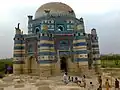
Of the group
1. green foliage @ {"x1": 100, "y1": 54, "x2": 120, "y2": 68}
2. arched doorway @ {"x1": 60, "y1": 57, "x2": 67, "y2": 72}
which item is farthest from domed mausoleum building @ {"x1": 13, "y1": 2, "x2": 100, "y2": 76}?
green foliage @ {"x1": 100, "y1": 54, "x2": 120, "y2": 68}

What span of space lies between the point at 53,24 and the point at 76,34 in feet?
12.1

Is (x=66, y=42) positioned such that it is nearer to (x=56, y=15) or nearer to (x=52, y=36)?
(x=52, y=36)

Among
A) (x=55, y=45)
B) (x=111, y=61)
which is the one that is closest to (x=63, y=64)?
(x=55, y=45)

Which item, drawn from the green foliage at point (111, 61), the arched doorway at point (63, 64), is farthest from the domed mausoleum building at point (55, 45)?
the green foliage at point (111, 61)

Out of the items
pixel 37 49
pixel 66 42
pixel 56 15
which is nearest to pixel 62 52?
pixel 66 42

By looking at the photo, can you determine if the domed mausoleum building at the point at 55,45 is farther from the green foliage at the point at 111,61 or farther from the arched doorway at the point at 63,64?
the green foliage at the point at 111,61

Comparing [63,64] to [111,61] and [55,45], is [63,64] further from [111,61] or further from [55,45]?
[111,61]

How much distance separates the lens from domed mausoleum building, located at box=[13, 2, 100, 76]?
31.3 m

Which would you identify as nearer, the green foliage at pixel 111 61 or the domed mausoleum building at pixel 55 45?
the domed mausoleum building at pixel 55 45

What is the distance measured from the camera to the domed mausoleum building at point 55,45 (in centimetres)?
3128

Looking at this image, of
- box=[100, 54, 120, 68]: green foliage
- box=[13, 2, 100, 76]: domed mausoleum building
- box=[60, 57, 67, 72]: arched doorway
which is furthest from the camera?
box=[100, 54, 120, 68]: green foliage

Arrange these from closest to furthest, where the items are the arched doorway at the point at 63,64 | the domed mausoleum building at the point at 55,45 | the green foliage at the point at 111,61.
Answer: the domed mausoleum building at the point at 55,45, the arched doorway at the point at 63,64, the green foliage at the point at 111,61

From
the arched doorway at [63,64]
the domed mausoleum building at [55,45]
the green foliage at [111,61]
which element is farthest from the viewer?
the green foliage at [111,61]

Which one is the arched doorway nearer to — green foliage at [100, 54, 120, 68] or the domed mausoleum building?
the domed mausoleum building
